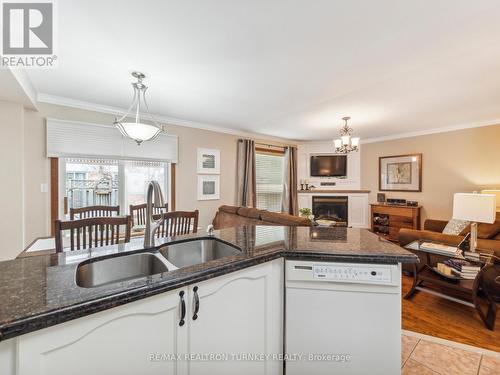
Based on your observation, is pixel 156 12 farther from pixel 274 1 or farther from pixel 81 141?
pixel 81 141

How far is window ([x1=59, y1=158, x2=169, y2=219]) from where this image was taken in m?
3.26

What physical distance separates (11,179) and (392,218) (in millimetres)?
6263

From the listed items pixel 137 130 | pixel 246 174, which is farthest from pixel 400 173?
pixel 137 130

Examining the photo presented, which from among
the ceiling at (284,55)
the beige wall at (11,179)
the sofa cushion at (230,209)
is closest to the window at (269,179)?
the sofa cushion at (230,209)

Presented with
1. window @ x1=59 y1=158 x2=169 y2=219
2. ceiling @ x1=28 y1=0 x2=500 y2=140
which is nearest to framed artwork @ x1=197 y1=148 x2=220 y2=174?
window @ x1=59 y1=158 x2=169 y2=219

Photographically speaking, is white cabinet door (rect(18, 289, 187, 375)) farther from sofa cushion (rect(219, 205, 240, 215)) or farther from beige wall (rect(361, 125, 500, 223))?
beige wall (rect(361, 125, 500, 223))

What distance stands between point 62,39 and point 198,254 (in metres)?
1.98

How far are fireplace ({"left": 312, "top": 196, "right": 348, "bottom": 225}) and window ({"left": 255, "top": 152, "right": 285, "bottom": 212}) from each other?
39.8 inches

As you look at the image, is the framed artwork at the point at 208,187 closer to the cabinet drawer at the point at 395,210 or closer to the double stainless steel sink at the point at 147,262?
the double stainless steel sink at the point at 147,262

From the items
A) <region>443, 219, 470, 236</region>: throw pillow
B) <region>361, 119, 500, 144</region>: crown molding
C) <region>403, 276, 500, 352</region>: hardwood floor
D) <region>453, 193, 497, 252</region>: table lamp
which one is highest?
<region>361, 119, 500, 144</region>: crown molding

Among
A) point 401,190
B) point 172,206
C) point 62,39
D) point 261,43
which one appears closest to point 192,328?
point 261,43

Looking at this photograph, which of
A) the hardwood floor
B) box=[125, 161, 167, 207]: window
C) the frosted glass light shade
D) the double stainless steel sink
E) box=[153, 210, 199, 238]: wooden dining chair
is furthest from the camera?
box=[125, 161, 167, 207]: window

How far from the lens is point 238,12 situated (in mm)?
1561

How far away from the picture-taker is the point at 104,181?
138 inches
